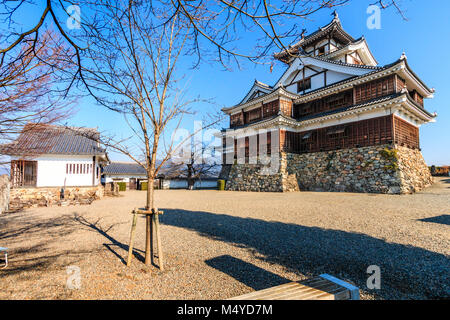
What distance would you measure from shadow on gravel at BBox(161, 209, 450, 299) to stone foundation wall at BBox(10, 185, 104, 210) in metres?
11.2

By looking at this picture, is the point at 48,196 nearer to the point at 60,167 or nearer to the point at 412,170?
the point at 60,167

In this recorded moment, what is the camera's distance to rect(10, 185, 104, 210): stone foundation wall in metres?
12.1

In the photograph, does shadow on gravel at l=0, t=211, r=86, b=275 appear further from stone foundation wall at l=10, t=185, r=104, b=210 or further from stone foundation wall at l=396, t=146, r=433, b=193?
stone foundation wall at l=396, t=146, r=433, b=193

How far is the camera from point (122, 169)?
3219cm

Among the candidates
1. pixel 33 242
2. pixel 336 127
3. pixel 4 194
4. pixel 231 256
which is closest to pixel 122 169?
pixel 4 194

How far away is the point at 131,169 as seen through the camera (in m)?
32.6

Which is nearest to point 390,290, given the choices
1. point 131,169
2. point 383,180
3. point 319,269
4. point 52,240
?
point 319,269

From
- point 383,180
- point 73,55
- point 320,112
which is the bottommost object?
point 383,180

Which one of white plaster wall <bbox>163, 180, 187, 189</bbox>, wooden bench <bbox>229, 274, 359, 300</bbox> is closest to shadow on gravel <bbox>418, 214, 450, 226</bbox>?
wooden bench <bbox>229, 274, 359, 300</bbox>

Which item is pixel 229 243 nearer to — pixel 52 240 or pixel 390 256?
pixel 390 256

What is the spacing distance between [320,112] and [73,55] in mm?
18576

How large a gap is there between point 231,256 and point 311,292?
2.34m

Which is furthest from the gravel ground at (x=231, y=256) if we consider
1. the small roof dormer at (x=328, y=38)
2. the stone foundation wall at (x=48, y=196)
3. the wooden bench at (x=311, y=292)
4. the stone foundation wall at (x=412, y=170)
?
the small roof dormer at (x=328, y=38)

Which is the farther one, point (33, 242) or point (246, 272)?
point (33, 242)
